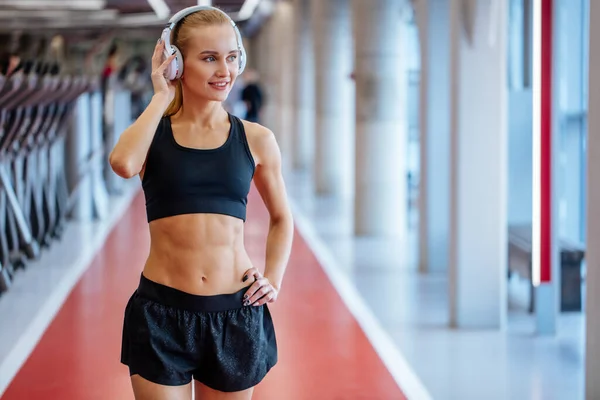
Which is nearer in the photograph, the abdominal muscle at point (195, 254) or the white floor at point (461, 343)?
the abdominal muscle at point (195, 254)

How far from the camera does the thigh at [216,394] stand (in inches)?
115

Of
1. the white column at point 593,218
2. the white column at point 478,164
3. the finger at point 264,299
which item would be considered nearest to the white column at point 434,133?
the white column at point 478,164

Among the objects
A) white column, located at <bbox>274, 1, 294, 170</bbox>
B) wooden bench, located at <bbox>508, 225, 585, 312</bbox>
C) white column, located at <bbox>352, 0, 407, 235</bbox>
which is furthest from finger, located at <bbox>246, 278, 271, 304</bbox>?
white column, located at <bbox>274, 1, 294, 170</bbox>

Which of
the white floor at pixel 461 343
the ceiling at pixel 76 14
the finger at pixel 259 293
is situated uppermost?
the ceiling at pixel 76 14

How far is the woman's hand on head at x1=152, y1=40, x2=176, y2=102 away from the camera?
280 cm

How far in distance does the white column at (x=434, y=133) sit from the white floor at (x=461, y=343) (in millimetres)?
297

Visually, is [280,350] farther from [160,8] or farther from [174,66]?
[160,8]

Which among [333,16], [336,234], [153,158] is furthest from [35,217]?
[153,158]

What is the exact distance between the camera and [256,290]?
287cm

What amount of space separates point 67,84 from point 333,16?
6.31 metres

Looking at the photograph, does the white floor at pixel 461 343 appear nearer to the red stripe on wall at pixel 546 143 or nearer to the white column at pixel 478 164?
the white column at pixel 478 164

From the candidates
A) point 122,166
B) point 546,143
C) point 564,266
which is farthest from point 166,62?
point 564,266

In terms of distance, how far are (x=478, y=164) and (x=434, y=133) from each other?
230 centimetres

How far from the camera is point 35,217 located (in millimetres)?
10258
